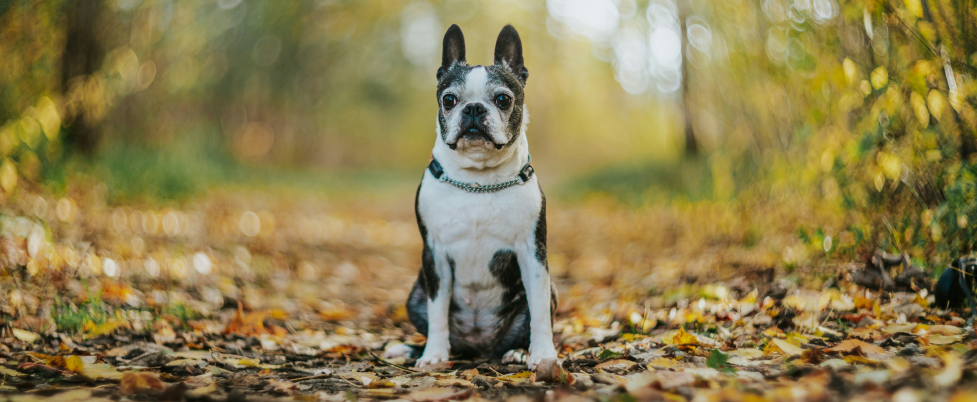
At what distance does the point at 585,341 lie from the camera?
11.8 feet

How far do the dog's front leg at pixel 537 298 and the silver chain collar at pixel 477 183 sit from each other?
1.08ft

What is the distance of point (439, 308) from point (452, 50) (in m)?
1.46

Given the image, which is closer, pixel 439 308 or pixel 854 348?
pixel 854 348

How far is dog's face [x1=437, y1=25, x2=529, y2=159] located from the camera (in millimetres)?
3061

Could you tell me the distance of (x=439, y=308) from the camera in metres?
3.19

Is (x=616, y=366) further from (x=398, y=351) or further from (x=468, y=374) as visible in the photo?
(x=398, y=351)

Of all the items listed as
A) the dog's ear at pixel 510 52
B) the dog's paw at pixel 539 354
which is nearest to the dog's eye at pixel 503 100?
the dog's ear at pixel 510 52

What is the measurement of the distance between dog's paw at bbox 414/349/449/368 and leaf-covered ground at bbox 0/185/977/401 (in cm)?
7

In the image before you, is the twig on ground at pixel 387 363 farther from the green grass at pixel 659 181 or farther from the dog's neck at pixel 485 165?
the green grass at pixel 659 181

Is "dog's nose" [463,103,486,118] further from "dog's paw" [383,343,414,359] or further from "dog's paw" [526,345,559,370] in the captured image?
"dog's paw" [383,343,414,359]

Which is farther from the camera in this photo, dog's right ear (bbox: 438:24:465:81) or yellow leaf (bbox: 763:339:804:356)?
dog's right ear (bbox: 438:24:465:81)

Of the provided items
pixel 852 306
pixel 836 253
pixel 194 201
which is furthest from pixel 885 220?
pixel 194 201

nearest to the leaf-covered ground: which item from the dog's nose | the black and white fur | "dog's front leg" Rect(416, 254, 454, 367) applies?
"dog's front leg" Rect(416, 254, 454, 367)

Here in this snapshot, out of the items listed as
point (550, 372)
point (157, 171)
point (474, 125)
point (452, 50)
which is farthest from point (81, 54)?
point (550, 372)
